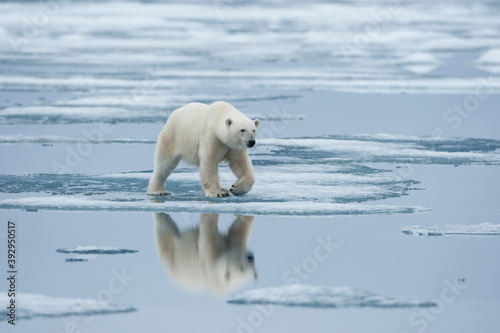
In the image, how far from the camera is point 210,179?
759cm

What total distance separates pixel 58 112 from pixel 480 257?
853 cm

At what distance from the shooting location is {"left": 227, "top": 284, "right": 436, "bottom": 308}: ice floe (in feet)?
15.9

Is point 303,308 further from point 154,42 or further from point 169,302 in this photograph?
point 154,42

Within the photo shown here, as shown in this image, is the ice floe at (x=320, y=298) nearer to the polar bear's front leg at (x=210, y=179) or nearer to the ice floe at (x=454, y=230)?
the ice floe at (x=454, y=230)

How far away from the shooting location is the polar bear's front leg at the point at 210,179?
757 centimetres

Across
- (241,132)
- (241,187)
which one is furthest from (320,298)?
(241,187)

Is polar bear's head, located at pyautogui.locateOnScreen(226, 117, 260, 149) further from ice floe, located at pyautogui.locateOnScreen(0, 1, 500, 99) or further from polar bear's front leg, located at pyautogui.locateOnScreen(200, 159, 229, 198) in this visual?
ice floe, located at pyautogui.locateOnScreen(0, 1, 500, 99)

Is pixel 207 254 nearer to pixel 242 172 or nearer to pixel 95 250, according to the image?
pixel 95 250

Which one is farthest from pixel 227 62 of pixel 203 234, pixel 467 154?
pixel 203 234

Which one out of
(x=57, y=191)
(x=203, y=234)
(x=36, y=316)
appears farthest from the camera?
(x=57, y=191)

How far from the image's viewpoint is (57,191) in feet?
25.8

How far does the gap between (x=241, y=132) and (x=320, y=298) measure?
102 inches

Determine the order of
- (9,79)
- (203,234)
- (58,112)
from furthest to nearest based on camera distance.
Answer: (9,79) → (58,112) → (203,234)

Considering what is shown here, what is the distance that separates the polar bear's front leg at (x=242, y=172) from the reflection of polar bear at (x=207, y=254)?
0.78m
